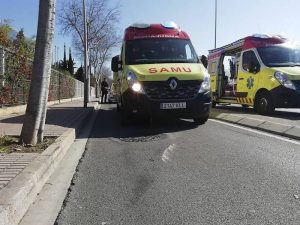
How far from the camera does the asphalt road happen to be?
449cm

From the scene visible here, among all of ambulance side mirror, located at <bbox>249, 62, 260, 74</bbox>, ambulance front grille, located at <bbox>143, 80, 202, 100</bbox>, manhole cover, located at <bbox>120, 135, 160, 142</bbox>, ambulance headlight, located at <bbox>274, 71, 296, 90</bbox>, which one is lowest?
manhole cover, located at <bbox>120, 135, 160, 142</bbox>

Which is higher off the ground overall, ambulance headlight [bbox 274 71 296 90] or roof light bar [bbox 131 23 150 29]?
roof light bar [bbox 131 23 150 29]

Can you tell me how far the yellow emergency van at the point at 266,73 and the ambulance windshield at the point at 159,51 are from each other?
11.2ft

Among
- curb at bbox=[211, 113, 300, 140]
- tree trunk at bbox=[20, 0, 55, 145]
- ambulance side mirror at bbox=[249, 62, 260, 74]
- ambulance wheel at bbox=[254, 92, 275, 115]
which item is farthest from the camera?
ambulance side mirror at bbox=[249, 62, 260, 74]

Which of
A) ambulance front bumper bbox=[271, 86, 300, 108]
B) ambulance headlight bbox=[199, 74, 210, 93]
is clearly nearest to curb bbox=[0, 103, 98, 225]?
ambulance headlight bbox=[199, 74, 210, 93]

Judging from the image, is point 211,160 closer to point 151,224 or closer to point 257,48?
point 151,224

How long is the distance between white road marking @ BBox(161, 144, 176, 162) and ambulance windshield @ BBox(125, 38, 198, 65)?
3.86m

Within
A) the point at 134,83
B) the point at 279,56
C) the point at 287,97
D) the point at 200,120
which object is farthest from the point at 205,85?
the point at 279,56

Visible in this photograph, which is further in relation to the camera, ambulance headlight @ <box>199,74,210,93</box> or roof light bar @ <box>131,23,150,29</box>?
roof light bar @ <box>131,23,150,29</box>

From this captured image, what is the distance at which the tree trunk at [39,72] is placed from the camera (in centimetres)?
759

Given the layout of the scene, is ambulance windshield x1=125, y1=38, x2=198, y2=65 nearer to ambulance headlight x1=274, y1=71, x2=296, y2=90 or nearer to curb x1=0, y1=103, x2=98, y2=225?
ambulance headlight x1=274, y1=71, x2=296, y2=90

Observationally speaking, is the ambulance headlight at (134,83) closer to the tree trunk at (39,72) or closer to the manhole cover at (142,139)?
the manhole cover at (142,139)

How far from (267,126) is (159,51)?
340cm

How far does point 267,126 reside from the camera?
10852 mm
